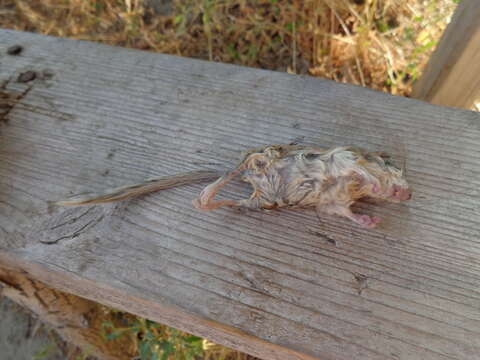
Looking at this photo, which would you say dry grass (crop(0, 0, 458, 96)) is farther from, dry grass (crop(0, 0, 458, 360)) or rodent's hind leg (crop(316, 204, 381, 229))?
rodent's hind leg (crop(316, 204, 381, 229))

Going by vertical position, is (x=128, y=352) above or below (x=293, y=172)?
below

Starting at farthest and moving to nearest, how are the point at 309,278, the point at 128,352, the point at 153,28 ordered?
the point at 153,28 < the point at 128,352 < the point at 309,278

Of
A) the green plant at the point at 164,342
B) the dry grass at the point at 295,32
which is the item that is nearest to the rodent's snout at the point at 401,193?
the green plant at the point at 164,342

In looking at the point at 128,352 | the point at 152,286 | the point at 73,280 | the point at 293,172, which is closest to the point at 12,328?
the point at 128,352

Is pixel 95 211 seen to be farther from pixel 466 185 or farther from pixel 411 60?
pixel 411 60

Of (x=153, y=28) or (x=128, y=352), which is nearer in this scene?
(x=128, y=352)

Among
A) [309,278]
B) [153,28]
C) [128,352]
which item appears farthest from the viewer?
[153,28]

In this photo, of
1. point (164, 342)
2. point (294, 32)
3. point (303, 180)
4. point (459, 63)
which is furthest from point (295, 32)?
point (164, 342)
